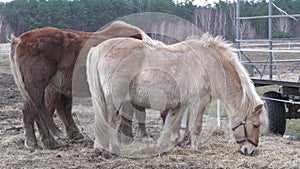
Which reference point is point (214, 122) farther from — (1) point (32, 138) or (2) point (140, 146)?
(1) point (32, 138)

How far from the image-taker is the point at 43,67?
5727 mm

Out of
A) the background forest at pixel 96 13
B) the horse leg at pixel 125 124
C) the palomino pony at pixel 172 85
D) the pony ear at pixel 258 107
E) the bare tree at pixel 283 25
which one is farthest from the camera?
the background forest at pixel 96 13

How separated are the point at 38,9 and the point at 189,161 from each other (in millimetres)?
24885

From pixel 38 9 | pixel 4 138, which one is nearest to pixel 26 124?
pixel 4 138

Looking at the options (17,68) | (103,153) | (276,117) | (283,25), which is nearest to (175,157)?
(103,153)

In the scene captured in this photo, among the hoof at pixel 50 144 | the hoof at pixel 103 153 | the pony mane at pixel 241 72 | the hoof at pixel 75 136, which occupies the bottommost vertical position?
the hoof at pixel 75 136

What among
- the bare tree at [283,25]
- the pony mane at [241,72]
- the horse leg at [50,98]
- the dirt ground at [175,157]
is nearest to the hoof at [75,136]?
the dirt ground at [175,157]

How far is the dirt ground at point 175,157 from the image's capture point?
4.79 m

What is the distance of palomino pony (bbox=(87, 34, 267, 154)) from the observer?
521cm

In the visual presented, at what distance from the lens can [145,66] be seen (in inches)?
209

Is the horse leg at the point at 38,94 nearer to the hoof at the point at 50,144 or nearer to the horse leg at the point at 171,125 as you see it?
the hoof at the point at 50,144

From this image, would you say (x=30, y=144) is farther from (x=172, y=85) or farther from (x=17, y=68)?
(x=172, y=85)

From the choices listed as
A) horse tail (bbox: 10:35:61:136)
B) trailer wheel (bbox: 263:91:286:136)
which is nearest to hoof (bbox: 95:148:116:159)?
horse tail (bbox: 10:35:61:136)

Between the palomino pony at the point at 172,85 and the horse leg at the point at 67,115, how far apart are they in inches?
43.9
